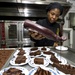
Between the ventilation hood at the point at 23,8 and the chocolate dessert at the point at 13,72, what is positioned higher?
the ventilation hood at the point at 23,8

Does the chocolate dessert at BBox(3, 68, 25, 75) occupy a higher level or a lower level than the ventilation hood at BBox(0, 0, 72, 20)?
lower

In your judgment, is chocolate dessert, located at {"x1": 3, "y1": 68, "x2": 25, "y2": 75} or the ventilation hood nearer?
chocolate dessert, located at {"x1": 3, "y1": 68, "x2": 25, "y2": 75}

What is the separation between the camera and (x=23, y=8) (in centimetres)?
344

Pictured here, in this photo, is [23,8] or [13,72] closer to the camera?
[13,72]

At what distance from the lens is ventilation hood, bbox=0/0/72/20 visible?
10.4 ft

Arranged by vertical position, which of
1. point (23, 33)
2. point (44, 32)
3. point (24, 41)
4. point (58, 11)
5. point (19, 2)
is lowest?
point (24, 41)

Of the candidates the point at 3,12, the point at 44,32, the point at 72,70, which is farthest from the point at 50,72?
the point at 3,12

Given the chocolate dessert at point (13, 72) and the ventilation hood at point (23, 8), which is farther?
the ventilation hood at point (23, 8)

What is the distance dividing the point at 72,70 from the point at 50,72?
0.55 feet

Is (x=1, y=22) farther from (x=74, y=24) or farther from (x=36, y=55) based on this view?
(x=74, y=24)

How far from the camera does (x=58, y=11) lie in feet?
6.25

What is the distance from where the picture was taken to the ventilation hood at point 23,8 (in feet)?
10.4

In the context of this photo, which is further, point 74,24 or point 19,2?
point 74,24

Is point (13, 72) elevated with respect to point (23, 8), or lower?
lower
